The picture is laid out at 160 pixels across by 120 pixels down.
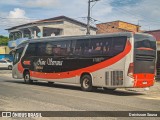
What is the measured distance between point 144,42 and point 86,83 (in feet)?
13.9

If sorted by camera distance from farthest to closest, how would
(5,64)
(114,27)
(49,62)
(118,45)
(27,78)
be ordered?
(114,27), (5,64), (27,78), (49,62), (118,45)

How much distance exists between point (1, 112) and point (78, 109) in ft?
8.52

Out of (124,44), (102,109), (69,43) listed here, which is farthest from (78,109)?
(69,43)

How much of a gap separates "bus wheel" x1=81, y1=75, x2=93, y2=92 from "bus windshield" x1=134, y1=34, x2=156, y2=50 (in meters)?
3.63

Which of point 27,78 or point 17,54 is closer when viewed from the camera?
point 27,78

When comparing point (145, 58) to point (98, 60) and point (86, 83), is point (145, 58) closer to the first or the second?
point (98, 60)

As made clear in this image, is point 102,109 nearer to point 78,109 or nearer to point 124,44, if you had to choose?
point 78,109

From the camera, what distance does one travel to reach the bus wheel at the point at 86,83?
62.7 feet

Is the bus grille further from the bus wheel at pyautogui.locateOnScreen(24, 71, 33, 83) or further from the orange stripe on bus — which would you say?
the bus wheel at pyautogui.locateOnScreen(24, 71, 33, 83)

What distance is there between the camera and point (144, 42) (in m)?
17.5

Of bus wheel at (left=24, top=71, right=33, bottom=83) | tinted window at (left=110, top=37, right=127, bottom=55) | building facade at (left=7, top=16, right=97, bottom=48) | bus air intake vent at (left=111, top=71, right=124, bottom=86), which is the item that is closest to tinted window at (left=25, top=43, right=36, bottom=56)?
bus wheel at (left=24, top=71, right=33, bottom=83)

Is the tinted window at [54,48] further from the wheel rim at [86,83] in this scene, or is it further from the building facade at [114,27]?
the building facade at [114,27]

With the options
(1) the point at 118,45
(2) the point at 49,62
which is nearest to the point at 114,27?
(2) the point at 49,62

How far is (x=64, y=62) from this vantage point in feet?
68.6
